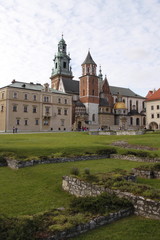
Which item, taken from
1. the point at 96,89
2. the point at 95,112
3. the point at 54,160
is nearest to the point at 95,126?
the point at 95,112

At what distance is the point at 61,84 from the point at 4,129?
93.2 feet

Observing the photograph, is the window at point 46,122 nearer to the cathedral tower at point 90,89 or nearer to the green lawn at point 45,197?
the cathedral tower at point 90,89

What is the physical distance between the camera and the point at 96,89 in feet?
247

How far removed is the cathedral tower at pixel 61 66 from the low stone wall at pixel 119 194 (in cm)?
7433

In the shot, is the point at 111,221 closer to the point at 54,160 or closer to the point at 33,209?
the point at 33,209

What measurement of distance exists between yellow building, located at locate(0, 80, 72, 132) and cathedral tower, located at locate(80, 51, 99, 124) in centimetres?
775

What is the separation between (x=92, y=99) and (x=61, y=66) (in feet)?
68.0

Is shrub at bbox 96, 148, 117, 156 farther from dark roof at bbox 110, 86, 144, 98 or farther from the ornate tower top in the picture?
dark roof at bbox 110, 86, 144, 98

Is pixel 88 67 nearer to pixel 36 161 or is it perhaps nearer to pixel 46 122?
pixel 46 122

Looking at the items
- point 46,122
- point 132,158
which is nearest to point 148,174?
point 132,158

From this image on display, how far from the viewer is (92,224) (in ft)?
20.7

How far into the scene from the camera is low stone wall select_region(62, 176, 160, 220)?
272 inches

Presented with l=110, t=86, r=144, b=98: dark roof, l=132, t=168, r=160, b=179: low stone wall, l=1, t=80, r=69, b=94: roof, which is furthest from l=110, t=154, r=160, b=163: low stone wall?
l=110, t=86, r=144, b=98: dark roof

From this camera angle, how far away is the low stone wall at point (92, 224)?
18.8 feet
